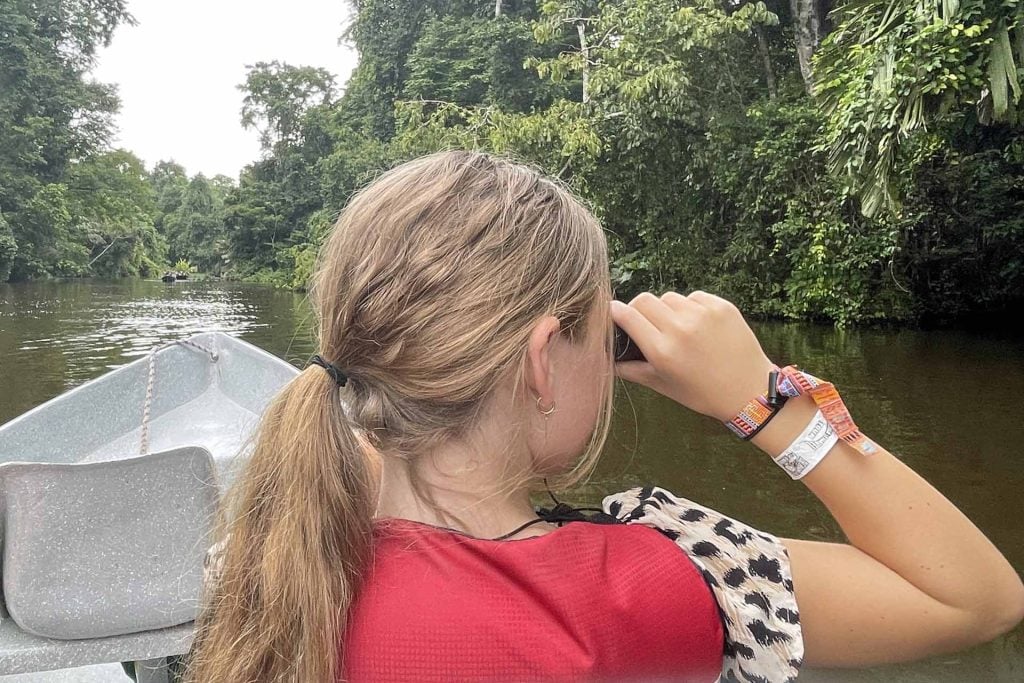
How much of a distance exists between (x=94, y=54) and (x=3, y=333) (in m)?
20.8

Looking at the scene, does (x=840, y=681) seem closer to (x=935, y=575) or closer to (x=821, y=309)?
(x=935, y=575)

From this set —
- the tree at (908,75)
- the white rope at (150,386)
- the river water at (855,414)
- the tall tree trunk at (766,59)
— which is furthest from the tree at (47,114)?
the tree at (908,75)

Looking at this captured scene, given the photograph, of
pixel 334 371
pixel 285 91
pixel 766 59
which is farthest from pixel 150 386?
pixel 285 91

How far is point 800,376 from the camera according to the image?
799 mm

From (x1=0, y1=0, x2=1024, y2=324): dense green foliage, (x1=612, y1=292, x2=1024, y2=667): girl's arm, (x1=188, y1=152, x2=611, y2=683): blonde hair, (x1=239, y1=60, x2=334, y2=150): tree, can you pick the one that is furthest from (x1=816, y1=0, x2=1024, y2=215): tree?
(x1=239, y1=60, x2=334, y2=150): tree

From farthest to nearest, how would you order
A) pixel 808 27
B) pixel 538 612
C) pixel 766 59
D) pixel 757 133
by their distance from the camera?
pixel 766 59
pixel 757 133
pixel 808 27
pixel 538 612

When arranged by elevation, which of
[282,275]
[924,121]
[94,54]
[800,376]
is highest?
[94,54]

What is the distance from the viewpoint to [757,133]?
11.8m

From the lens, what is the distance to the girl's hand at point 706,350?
0.79 m

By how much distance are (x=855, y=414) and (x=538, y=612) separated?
567 centimetres

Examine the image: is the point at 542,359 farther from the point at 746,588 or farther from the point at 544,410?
the point at 746,588

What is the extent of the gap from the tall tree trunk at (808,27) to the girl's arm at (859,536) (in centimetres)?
1185

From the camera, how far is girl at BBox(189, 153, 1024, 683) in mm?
712

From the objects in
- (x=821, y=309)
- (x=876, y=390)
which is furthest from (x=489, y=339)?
(x=821, y=309)
